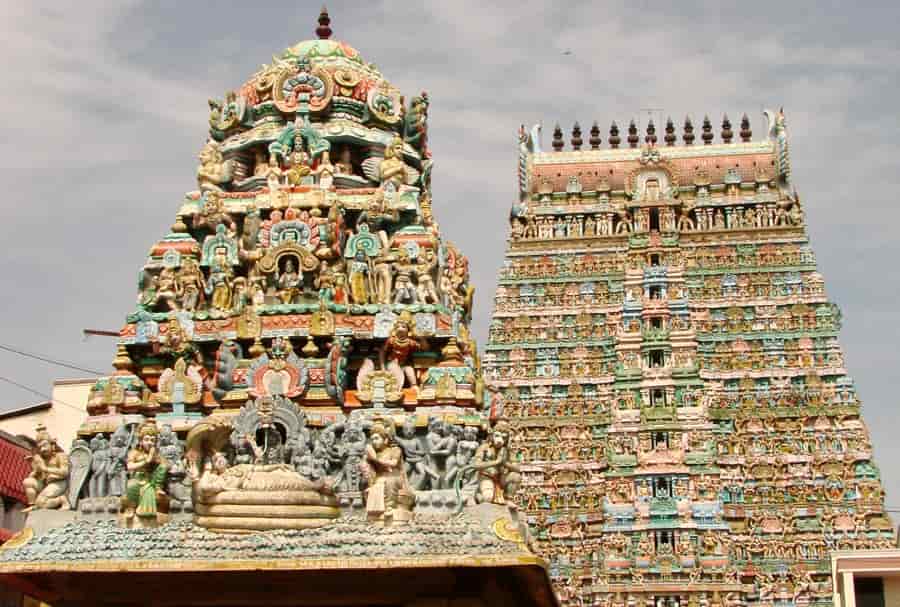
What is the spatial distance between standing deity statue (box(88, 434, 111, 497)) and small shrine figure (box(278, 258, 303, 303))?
413 cm

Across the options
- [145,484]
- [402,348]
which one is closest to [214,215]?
[402,348]

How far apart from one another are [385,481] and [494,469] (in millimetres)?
1907

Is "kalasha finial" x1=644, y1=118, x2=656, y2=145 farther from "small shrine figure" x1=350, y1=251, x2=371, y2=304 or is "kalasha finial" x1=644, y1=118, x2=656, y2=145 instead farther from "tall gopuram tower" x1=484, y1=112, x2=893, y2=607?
"small shrine figure" x1=350, y1=251, x2=371, y2=304

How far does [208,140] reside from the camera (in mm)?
31312

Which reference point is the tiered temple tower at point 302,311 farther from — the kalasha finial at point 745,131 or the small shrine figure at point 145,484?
the kalasha finial at point 745,131

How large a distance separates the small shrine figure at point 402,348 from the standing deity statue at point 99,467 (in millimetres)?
5132

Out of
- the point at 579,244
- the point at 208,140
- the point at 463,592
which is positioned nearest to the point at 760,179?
the point at 579,244

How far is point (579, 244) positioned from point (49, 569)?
43995 mm

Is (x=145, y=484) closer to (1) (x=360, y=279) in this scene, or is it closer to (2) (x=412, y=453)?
(2) (x=412, y=453)

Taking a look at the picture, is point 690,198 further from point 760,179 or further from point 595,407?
point 595,407

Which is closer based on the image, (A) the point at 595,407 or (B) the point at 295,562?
(B) the point at 295,562

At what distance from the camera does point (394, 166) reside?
2973 cm

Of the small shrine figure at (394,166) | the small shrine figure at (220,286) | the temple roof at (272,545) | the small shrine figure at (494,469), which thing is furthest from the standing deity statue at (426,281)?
the temple roof at (272,545)

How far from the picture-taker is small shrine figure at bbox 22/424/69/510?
26766mm
